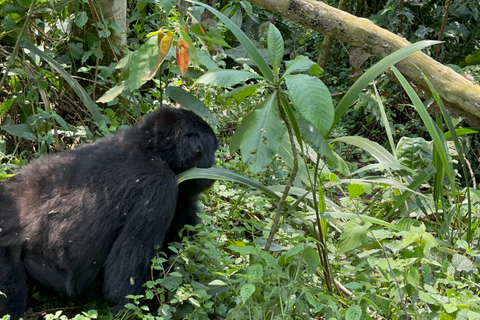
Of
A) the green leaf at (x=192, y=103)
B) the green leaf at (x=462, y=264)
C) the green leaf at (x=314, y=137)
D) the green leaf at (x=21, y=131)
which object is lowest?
the green leaf at (x=462, y=264)

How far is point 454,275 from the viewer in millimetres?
2643

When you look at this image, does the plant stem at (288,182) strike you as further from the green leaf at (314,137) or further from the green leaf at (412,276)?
the green leaf at (412,276)

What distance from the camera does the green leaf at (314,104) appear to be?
2.00 metres

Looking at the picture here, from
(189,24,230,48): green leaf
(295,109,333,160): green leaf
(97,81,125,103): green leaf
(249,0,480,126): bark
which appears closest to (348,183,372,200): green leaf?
(295,109,333,160): green leaf

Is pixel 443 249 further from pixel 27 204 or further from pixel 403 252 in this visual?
pixel 27 204

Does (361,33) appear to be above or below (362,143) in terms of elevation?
above

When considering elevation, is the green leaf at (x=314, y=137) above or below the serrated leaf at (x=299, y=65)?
below

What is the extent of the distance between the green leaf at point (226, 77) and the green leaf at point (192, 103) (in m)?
1.05

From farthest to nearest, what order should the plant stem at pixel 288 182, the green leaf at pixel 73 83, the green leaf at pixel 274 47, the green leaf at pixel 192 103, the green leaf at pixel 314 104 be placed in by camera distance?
the green leaf at pixel 73 83 < the green leaf at pixel 192 103 < the plant stem at pixel 288 182 < the green leaf at pixel 274 47 < the green leaf at pixel 314 104

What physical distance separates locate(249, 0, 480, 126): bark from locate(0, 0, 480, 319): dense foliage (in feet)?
0.71

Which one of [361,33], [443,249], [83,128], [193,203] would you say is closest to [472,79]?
[361,33]

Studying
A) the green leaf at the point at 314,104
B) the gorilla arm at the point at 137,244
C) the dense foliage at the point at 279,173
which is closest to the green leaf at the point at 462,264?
the dense foliage at the point at 279,173

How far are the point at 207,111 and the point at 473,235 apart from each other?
1787mm

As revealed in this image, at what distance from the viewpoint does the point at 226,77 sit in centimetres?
221
